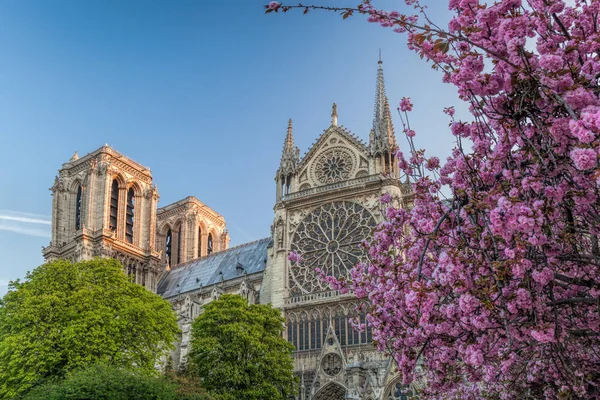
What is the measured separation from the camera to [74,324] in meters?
28.1

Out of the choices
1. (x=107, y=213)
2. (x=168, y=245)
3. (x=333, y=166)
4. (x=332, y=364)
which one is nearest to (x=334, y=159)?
(x=333, y=166)

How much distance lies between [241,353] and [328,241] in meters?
10.2

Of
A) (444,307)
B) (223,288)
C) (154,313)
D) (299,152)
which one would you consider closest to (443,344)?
Answer: (444,307)

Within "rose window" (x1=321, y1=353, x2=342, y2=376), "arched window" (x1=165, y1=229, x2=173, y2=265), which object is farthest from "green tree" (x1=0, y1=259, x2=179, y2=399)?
"arched window" (x1=165, y1=229, x2=173, y2=265)

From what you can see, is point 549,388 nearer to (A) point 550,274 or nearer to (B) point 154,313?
(A) point 550,274

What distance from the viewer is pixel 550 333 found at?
297 inches

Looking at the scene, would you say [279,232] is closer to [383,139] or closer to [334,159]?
[334,159]

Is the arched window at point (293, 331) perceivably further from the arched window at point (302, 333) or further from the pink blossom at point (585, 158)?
the pink blossom at point (585, 158)

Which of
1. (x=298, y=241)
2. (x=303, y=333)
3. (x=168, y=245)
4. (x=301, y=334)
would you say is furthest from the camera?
(x=168, y=245)

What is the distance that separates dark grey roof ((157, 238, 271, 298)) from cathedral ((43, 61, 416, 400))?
0.13m

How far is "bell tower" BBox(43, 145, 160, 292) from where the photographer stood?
53969mm

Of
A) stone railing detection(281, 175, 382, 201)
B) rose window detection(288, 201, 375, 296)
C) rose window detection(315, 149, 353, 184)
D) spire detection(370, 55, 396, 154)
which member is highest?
spire detection(370, 55, 396, 154)

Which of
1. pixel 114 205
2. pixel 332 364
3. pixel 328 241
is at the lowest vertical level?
pixel 332 364

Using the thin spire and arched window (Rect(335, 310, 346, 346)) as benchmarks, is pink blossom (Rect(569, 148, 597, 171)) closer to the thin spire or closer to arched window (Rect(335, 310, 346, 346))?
arched window (Rect(335, 310, 346, 346))
